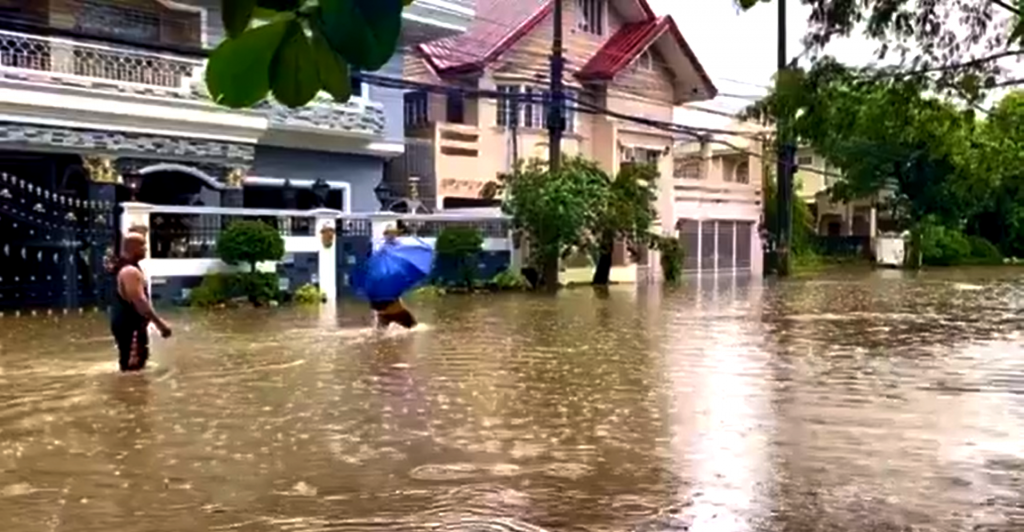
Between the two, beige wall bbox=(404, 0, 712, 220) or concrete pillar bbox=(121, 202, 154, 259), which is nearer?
concrete pillar bbox=(121, 202, 154, 259)

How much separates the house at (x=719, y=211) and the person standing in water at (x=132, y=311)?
23404 mm

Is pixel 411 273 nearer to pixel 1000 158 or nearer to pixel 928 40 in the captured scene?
pixel 928 40

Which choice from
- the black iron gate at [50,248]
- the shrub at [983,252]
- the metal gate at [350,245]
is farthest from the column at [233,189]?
the shrub at [983,252]

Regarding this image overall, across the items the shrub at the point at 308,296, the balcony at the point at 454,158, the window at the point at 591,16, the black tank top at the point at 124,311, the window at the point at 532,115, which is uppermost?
the window at the point at 591,16

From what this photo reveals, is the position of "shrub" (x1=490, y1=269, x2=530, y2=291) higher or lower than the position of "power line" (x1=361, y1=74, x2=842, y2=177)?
lower

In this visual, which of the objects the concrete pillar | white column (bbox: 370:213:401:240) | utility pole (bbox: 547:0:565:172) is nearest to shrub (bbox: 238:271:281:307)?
the concrete pillar

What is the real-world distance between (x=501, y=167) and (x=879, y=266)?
2098cm

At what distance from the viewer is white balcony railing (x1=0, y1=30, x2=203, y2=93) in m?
18.8

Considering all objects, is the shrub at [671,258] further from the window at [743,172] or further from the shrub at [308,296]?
the window at [743,172]

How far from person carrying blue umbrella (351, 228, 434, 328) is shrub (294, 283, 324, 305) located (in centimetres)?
556

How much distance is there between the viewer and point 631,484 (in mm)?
6355

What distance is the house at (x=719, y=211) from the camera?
3528cm

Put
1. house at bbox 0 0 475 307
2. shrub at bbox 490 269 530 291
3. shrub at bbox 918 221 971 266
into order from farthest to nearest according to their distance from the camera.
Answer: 1. shrub at bbox 918 221 971 266
2. shrub at bbox 490 269 530 291
3. house at bbox 0 0 475 307

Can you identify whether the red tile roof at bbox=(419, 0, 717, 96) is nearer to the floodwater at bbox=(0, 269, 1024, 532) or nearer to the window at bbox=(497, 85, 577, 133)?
the window at bbox=(497, 85, 577, 133)
